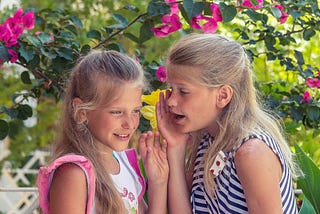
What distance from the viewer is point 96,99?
6.29ft

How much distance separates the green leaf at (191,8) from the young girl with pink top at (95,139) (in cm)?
55

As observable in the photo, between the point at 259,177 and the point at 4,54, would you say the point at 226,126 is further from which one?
the point at 4,54

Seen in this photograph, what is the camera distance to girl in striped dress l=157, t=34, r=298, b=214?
196cm

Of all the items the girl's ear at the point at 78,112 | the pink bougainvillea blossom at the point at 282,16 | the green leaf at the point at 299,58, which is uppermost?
the girl's ear at the point at 78,112

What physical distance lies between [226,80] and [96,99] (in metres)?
0.37

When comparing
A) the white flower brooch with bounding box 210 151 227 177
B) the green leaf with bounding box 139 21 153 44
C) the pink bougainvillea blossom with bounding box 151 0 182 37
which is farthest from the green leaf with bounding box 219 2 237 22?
the white flower brooch with bounding box 210 151 227 177

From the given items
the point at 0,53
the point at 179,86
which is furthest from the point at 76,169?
the point at 0,53

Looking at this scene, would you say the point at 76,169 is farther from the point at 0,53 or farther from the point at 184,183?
the point at 0,53

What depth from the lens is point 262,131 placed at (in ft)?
6.77

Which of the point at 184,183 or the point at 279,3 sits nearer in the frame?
the point at 184,183

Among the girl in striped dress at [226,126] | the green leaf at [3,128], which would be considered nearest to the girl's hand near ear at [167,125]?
the girl in striped dress at [226,126]

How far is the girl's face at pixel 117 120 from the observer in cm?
192

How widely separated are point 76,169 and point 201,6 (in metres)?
0.92

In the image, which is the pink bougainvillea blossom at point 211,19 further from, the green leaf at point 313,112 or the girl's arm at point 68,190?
the girl's arm at point 68,190
